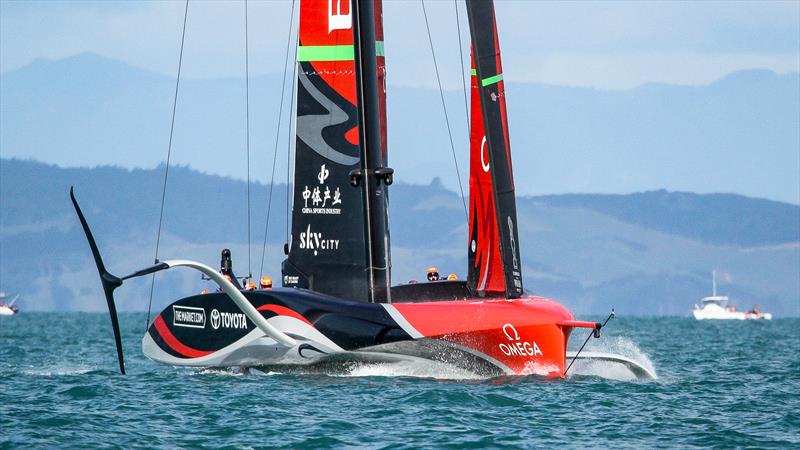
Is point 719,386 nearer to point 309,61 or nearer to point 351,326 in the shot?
point 351,326

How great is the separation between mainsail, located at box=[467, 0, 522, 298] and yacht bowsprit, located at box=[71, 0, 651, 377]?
2 cm

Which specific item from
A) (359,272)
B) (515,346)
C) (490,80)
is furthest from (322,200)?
(515,346)

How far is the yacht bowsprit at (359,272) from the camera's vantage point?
17.8 meters

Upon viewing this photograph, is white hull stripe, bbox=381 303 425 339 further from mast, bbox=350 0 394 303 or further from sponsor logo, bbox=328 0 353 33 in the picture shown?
sponsor logo, bbox=328 0 353 33

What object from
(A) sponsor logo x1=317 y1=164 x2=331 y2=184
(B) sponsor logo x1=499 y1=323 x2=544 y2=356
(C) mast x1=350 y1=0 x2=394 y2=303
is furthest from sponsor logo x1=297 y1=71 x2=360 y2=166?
(B) sponsor logo x1=499 y1=323 x2=544 y2=356

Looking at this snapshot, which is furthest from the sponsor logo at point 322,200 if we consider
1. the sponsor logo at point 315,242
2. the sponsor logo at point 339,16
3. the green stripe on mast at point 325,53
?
the sponsor logo at point 339,16

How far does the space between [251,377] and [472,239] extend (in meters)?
3.47

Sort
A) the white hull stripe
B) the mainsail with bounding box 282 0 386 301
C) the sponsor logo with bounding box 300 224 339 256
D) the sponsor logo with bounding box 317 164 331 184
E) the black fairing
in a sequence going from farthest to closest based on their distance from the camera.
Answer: the sponsor logo with bounding box 317 164 331 184 < the sponsor logo with bounding box 300 224 339 256 < the mainsail with bounding box 282 0 386 301 < the black fairing < the white hull stripe

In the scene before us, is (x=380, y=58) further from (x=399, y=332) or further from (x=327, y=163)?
(x=399, y=332)

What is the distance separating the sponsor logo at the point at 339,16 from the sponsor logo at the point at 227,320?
4207 millimetres

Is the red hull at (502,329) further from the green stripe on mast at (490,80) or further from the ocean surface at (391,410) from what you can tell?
the green stripe on mast at (490,80)

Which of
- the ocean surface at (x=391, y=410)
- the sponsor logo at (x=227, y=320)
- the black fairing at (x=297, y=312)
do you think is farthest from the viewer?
the sponsor logo at (x=227, y=320)

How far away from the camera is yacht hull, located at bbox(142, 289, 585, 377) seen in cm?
1758

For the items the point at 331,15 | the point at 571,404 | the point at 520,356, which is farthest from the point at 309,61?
the point at 571,404
